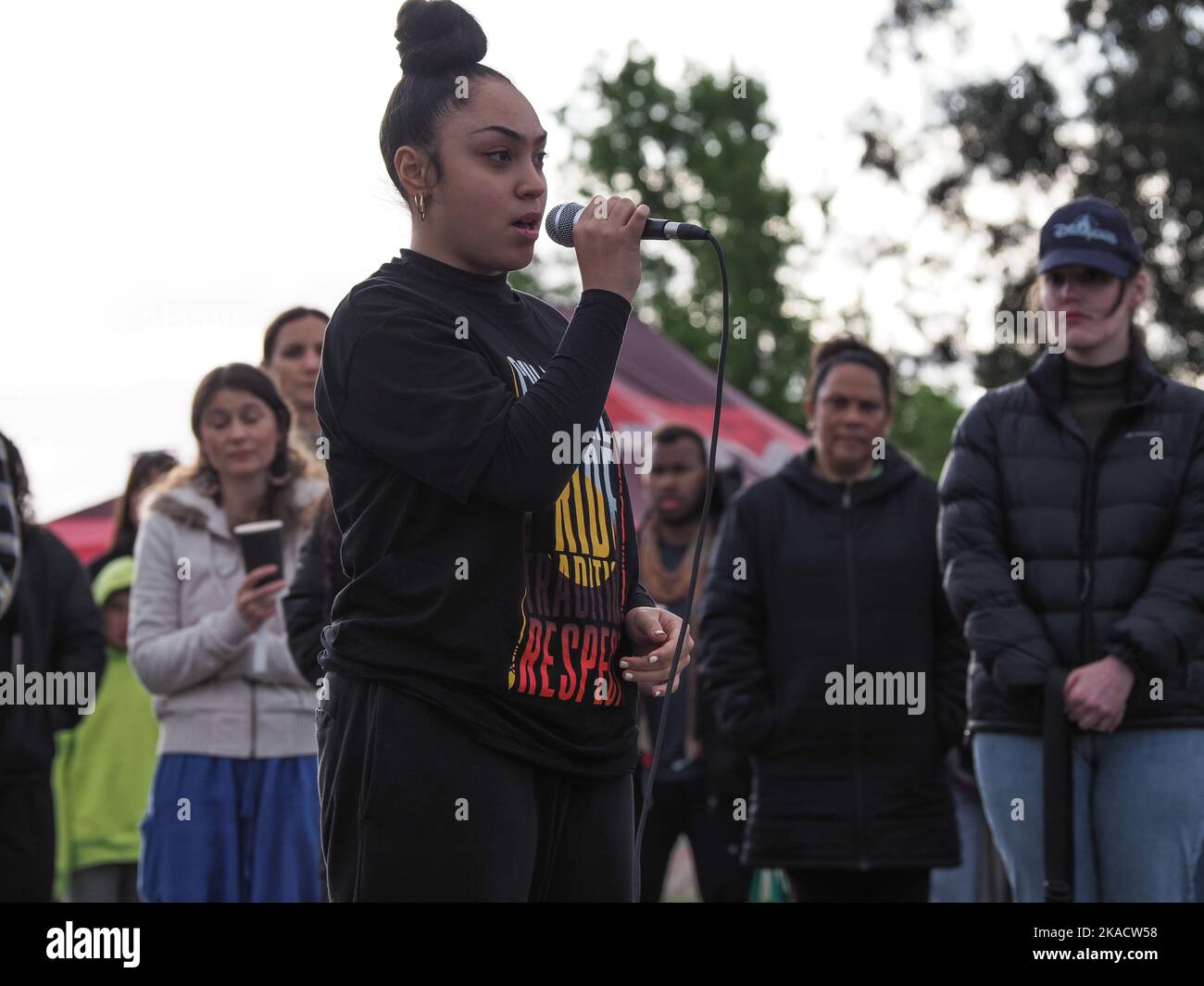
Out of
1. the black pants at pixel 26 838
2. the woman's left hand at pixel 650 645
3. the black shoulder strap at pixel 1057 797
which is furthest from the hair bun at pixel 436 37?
the black pants at pixel 26 838

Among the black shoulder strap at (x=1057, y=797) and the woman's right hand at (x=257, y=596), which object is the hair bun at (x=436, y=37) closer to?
the black shoulder strap at (x=1057, y=797)

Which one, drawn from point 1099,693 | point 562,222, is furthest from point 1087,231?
point 562,222

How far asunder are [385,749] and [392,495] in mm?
398

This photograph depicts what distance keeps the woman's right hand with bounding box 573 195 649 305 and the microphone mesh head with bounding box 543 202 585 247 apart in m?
0.17

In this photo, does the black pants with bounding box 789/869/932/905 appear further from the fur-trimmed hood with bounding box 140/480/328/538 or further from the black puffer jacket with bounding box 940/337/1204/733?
the fur-trimmed hood with bounding box 140/480/328/538

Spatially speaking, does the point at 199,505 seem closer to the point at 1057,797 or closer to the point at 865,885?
the point at 865,885

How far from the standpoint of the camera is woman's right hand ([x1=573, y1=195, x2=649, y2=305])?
272 centimetres

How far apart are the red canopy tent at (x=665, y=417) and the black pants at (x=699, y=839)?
404cm

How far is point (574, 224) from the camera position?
2.79 m

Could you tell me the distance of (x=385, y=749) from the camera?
2611 mm

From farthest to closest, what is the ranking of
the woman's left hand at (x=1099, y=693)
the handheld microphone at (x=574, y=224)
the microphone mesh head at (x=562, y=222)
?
the woman's left hand at (x=1099, y=693)
the microphone mesh head at (x=562, y=222)
the handheld microphone at (x=574, y=224)

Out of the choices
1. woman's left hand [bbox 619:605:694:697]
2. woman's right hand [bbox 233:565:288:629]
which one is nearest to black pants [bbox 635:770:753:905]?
woman's right hand [bbox 233:565:288:629]

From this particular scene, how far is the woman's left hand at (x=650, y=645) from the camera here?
2.76 metres
